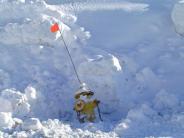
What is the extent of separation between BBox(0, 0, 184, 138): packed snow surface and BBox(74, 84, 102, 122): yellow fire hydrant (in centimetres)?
16

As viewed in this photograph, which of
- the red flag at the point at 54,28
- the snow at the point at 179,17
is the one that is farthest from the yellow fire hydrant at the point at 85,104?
the snow at the point at 179,17

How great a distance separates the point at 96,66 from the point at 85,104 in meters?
0.79

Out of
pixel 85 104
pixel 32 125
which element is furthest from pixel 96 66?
pixel 32 125

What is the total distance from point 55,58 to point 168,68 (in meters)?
1.85

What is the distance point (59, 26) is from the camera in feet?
35.5

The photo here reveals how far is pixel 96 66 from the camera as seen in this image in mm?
10273

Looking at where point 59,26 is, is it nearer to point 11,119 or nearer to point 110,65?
point 110,65

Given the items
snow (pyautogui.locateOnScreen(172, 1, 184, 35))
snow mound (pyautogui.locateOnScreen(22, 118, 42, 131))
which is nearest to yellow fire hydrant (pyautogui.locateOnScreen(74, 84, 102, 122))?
snow mound (pyautogui.locateOnScreen(22, 118, 42, 131))

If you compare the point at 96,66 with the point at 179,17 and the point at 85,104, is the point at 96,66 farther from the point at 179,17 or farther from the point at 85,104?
the point at 179,17

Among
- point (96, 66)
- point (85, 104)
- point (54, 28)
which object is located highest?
point (54, 28)

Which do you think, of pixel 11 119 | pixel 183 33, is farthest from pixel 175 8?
pixel 11 119

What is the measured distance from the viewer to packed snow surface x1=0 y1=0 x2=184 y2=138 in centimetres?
941

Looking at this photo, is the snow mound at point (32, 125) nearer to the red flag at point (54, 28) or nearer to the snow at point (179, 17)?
the red flag at point (54, 28)

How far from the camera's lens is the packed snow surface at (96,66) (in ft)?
30.9
